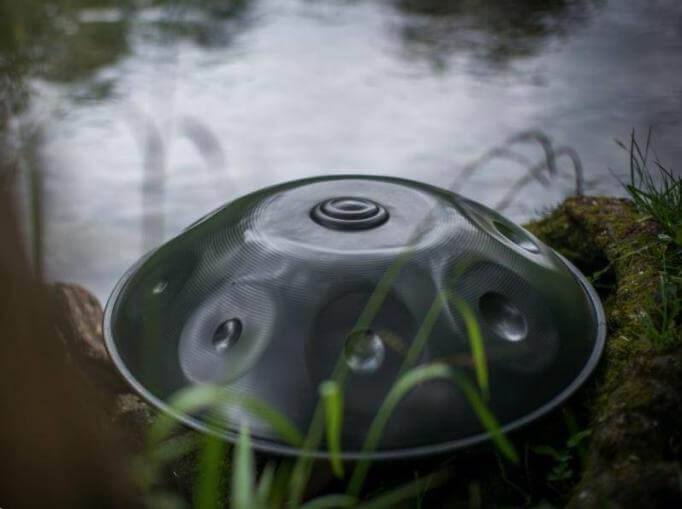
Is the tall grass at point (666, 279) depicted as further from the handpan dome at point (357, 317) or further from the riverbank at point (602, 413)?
the handpan dome at point (357, 317)

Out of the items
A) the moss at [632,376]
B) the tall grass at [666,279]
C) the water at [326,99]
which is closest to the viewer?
the moss at [632,376]

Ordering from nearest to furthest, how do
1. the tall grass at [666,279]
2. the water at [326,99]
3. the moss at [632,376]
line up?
the moss at [632,376] < the tall grass at [666,279] < the water at [326,99]

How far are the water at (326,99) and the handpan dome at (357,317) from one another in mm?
1675

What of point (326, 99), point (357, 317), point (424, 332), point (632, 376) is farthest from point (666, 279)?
point (326, 99)

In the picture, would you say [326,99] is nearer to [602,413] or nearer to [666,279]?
[666,279]

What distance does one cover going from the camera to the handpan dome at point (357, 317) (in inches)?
73.2

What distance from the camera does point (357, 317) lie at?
193 centimetres

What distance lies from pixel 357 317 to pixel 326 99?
3.87 m

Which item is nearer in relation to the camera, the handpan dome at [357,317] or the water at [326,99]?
the handpan dome at [357,317]

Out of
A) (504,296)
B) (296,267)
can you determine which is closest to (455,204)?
(504,296)

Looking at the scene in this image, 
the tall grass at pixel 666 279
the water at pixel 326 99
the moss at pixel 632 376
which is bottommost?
the water at pixel 326 99

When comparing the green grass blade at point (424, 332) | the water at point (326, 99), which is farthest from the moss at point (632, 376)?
the water at point (326, 99)

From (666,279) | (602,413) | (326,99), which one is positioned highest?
(666,279)

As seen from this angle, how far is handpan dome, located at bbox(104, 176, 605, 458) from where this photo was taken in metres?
1.86
